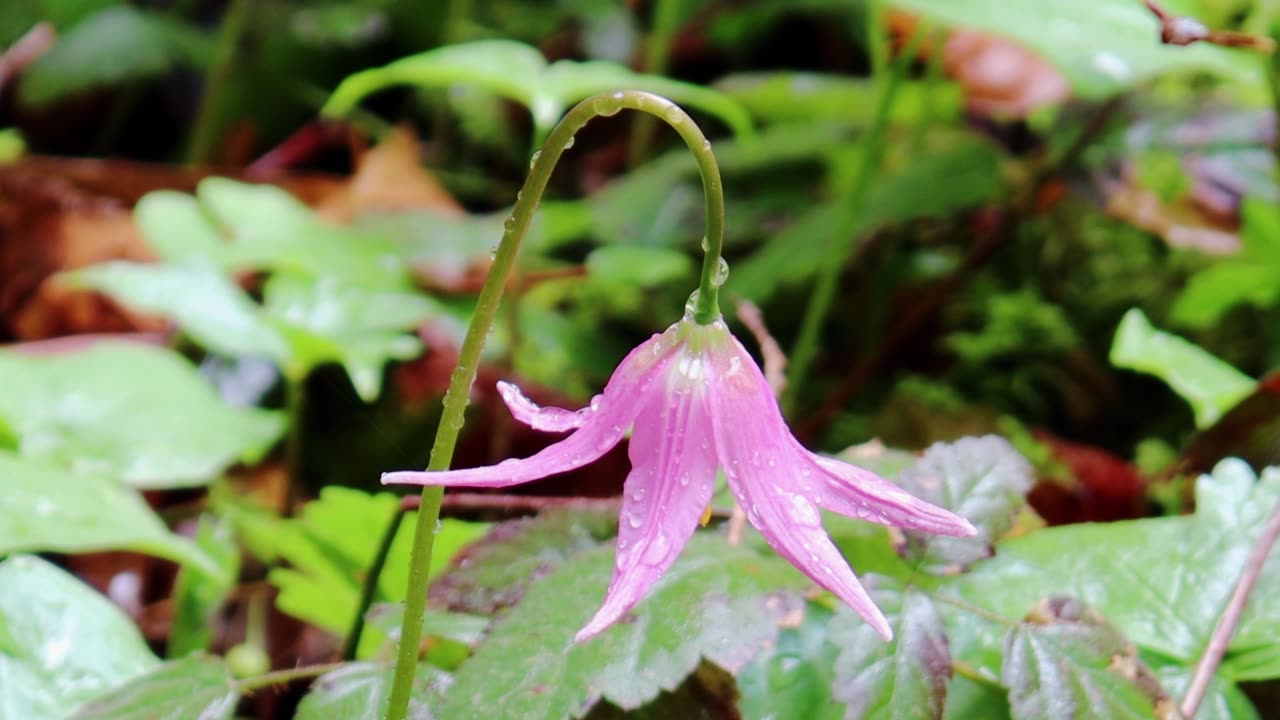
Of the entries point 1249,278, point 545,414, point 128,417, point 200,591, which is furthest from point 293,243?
point 1249,278

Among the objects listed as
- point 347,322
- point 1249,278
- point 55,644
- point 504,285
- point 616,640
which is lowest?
point 1249,278

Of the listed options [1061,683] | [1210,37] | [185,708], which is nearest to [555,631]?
[185,708]

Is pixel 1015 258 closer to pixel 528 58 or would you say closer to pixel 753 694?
pixel 528 58

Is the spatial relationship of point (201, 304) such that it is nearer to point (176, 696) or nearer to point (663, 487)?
point (176, 696)

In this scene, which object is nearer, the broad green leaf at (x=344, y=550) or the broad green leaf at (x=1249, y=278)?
the broad green leaf at (x=344, y=550)

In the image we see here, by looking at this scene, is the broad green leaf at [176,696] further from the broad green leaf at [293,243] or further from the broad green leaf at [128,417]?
the broad green leaf at [293,243]

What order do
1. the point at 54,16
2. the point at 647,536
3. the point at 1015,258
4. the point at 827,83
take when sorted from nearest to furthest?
the point at 647,536 → the point at 1015,258 → the point at 827,83 → the point at 54,16

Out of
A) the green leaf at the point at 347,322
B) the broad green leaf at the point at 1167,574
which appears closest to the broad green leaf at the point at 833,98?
the green leaf at the point at 347,322
